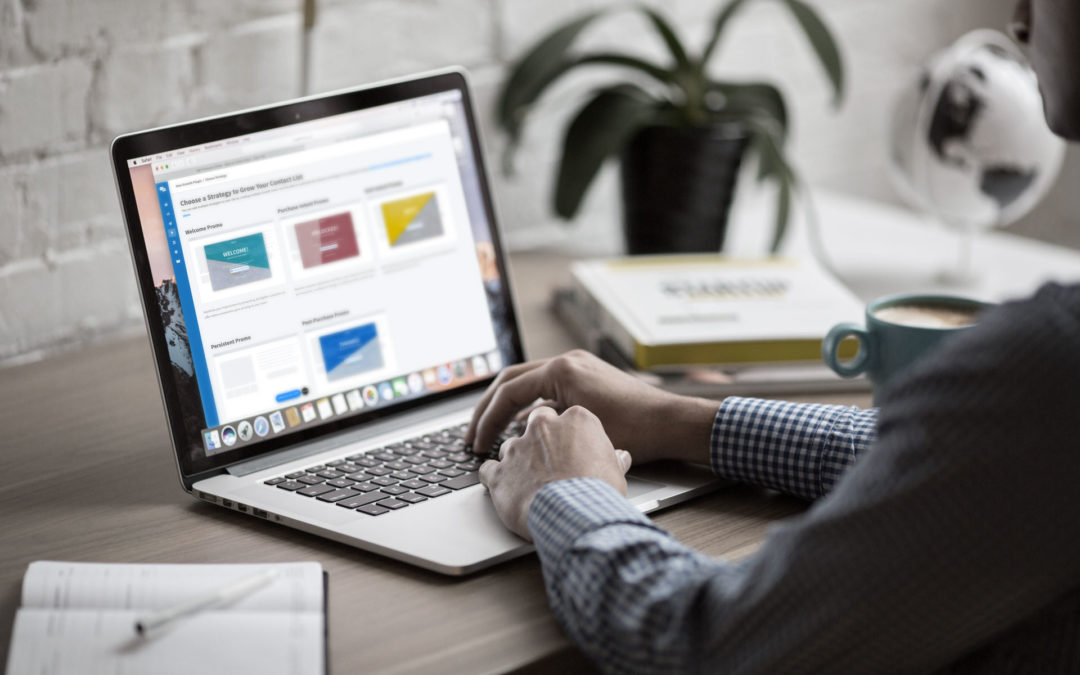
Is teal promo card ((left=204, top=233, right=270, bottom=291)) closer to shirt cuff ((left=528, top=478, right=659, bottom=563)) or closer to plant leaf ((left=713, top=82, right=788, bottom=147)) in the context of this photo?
shirt cuff ((left=528, top=478, right=659, bottom=563))

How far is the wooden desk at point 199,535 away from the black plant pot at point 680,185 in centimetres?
33

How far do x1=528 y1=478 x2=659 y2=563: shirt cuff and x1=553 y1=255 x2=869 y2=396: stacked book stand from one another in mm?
331

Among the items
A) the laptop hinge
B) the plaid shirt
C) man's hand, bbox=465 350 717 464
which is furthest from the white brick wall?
the plaid shirt

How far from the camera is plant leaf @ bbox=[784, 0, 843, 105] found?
1350 mm

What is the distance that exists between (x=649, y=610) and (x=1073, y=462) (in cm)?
25

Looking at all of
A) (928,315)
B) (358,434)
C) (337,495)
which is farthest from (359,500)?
(928,315)

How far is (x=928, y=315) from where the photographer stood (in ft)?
3.18

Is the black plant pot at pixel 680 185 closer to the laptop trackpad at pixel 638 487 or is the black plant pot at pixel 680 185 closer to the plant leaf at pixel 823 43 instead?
the plant leaf at pixel 823 43

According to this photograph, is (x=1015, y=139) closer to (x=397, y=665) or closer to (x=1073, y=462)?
(x=1073, y=462)

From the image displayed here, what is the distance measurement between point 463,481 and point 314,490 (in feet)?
0.38

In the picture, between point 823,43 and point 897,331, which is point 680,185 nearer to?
point 823,43

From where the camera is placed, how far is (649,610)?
2.06 feet

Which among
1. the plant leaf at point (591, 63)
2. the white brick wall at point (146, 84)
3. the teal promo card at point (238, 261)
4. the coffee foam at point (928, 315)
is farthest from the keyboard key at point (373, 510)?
the plant leaf at point (591, 63)

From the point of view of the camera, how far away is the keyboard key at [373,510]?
2.59 ft
